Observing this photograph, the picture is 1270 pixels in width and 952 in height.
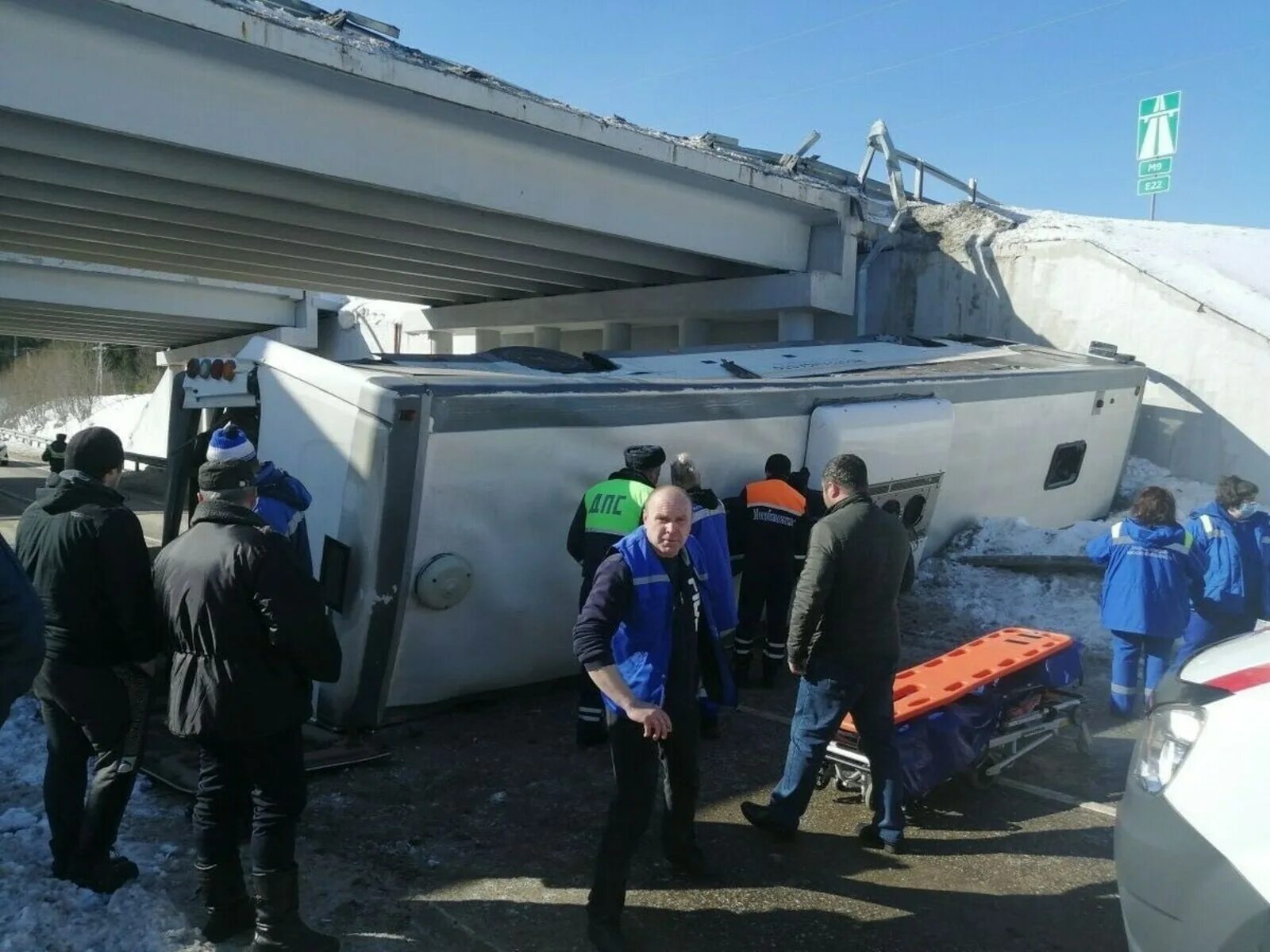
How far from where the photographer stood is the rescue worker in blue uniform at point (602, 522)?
17.1 ft

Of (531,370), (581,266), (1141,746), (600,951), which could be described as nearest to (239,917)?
(600,951)

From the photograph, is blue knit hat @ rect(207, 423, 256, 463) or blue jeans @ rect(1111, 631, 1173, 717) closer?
blue knit hat @ rect(207, 423, 256, 463)

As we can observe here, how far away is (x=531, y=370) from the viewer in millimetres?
7406

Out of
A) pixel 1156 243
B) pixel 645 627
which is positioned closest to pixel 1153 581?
pixel 645 627

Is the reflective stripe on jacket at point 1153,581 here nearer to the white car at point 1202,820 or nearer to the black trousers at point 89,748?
the white car at point 1202,820

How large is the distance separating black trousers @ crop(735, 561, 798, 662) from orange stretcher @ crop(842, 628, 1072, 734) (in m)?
1.43

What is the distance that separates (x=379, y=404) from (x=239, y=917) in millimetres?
2594

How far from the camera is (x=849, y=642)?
4.04 metres

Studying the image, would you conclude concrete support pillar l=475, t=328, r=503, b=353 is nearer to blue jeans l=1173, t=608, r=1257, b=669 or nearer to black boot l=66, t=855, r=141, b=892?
blue jeans l=1173, t=608, r=1257, b=669

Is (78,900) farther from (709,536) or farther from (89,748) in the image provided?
(709,536)

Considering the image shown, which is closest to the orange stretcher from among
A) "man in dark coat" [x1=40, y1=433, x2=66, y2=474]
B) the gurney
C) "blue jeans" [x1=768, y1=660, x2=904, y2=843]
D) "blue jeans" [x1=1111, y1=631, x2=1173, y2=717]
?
the gurney

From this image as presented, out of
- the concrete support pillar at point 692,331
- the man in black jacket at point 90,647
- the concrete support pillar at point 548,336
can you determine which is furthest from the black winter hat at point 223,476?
the concrete support pillar at point 548,336

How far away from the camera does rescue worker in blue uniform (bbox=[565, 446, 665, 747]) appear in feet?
17.1

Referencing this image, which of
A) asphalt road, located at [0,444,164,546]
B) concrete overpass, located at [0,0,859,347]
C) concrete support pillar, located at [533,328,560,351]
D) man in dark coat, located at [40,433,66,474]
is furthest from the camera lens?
concrete support pillar, located at [533,328,560,351]
